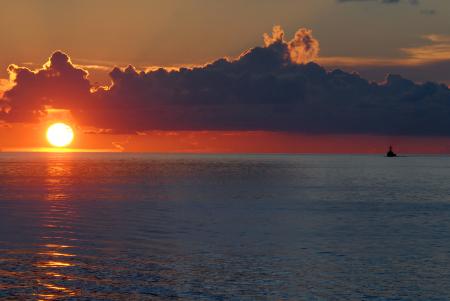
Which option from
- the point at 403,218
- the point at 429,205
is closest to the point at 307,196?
the point at 429,205

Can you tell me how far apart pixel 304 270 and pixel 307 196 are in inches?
2676

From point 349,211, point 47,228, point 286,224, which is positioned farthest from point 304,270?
point 349,211

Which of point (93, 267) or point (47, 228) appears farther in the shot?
point (47, 228)

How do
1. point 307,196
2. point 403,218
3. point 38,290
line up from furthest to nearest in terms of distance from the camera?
point 307,196 → point 403,218 → point 38,290

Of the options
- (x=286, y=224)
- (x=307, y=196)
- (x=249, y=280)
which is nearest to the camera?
(x=249, y=280)

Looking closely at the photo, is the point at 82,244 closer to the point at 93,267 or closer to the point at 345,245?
the point at 93,267

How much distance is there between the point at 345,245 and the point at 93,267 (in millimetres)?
18847

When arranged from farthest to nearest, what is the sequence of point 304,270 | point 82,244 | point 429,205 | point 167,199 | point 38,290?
point 167,199
point 429,205
point 82,244
point 304,270
point 38,290

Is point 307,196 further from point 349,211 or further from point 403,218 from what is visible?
point 403,218

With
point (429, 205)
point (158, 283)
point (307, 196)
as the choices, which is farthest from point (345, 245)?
point (307, 196)

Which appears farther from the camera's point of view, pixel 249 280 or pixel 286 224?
pixel 286 224

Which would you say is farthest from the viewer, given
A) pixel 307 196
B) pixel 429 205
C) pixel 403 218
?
pixel 307 196

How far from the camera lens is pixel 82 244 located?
150 feet

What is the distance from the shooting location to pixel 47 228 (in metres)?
56.3
